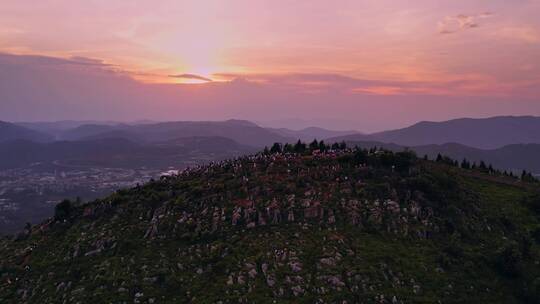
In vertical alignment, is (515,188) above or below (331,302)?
above

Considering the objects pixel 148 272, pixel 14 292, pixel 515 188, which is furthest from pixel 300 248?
pixel 515 188

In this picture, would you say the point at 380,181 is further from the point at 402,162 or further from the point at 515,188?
the point at 515,188

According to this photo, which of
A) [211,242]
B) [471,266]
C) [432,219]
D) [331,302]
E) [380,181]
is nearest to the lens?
[331,302]

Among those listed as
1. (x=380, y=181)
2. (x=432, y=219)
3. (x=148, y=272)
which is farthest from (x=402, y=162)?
(x=148, y=272)

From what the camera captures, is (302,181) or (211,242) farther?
(302,181)

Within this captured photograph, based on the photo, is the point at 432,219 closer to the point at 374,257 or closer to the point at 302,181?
the point at 374,257

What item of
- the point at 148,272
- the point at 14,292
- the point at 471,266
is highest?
the point at 471,266

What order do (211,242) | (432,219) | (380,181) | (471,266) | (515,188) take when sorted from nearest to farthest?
(471,266), (211,242), (432,219), (380,181), (515,188)
